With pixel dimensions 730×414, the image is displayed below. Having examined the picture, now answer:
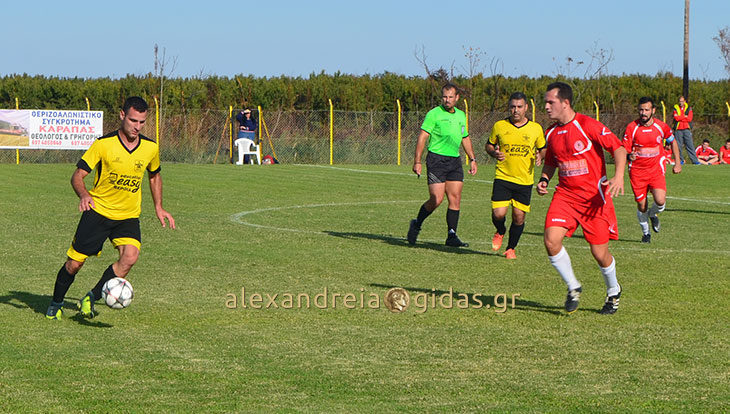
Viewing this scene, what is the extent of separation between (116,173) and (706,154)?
33.5 meters

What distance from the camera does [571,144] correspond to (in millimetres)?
8742

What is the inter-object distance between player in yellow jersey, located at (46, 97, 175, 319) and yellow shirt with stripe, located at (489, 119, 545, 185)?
17.7 feet

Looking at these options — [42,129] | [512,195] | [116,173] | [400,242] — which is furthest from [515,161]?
[42,129]

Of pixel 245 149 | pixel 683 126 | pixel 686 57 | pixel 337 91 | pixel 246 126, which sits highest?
pixel 686 57

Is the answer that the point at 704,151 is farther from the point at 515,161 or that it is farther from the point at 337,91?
the point at 515,161

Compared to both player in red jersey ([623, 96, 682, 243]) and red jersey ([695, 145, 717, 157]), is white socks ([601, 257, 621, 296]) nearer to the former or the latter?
player in red jersey ([623, 96, 682, 243])

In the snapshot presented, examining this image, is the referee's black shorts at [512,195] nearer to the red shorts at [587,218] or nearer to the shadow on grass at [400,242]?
the shadow on grass at [400,242]

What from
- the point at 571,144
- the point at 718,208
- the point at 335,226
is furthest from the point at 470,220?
the point at 571,144

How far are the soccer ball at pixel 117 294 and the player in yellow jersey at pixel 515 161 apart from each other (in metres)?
5.59

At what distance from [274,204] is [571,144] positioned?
39.2 feet

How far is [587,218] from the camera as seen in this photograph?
28.5 ft

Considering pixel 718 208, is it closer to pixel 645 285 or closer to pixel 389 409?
pixel 645 285

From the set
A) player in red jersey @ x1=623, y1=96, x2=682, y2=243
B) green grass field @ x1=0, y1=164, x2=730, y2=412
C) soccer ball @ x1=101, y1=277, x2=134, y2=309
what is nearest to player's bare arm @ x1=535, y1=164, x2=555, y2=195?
green grass field @ x1=0, y1=164, x2=730, y2=412

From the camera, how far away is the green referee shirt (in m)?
13.4
